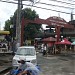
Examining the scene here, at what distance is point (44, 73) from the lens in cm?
2045

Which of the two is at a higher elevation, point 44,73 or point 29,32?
point 29,32

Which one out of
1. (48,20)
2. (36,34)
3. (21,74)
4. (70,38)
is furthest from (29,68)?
(36,34)

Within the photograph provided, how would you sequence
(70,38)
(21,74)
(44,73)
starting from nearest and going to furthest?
(21,74)
(44,73)
(70,38)

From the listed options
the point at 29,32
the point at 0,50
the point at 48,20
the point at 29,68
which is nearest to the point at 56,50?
the point at 48,20

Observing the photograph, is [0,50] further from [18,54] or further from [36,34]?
[36,34]

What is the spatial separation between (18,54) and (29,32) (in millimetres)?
52186

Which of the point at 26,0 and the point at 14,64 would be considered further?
the point at 26,0

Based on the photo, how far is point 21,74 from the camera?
1236 centimetres

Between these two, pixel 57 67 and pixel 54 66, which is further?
pixel 54 66

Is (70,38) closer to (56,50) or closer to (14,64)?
(56,50)

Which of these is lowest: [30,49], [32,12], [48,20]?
[30,49]

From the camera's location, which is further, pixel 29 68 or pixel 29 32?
pixel 29 32

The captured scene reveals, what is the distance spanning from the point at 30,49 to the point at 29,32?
51.9m

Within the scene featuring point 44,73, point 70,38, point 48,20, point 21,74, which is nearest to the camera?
point 21,74
